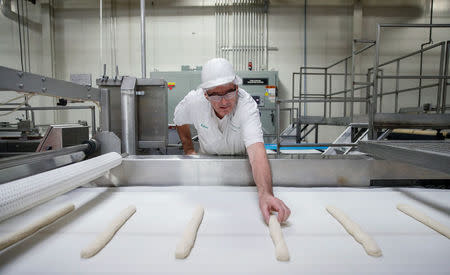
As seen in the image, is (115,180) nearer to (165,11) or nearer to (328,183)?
(328,183)

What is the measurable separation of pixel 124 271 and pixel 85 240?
8.3 inches

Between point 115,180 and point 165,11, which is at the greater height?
point 165,11

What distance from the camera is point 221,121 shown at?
1376mm

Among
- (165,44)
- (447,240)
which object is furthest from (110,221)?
(165,44)

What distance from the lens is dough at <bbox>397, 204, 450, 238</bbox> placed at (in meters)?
0.71

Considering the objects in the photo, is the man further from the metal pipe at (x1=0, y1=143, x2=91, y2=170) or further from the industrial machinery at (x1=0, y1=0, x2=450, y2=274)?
the metal pipe at (x1=0, y1=143, x2=91, y2=170)

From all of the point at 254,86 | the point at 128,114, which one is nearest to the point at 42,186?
the point at 128,114

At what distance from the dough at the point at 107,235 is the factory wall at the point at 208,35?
13.7 feet

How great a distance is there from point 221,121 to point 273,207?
68 centimetres

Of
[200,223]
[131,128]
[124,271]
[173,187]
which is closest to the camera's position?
[124,271]

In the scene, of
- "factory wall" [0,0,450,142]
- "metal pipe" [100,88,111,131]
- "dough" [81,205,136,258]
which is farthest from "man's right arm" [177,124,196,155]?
"factory wall" [0,0,450,142]

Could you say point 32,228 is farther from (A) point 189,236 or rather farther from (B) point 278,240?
(B) point 278,240

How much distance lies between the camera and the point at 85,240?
692 millimetres

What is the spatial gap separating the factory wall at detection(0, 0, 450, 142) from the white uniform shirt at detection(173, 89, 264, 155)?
133 inches
